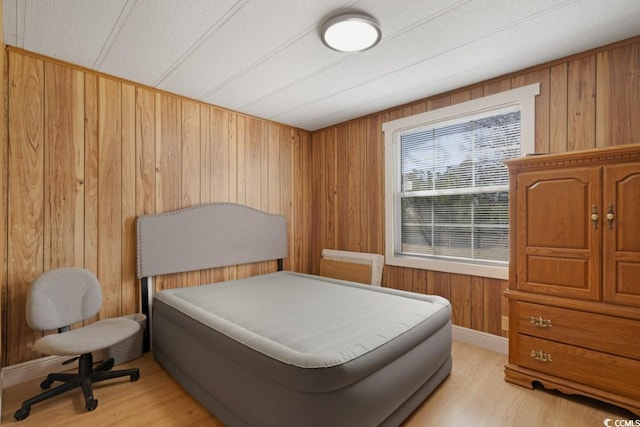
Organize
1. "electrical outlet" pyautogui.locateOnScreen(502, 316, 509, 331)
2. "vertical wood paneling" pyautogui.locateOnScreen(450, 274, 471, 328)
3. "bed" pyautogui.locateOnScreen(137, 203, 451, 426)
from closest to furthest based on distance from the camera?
"bed" pyautogui.locateOnScreen(137, 203, 451, 426) → "electrical outlet" pyautogui.locateOnScreen(502, 316, 509, 331) → "vertical wood paneling" pyautogui.locateOnScreen(450, 274, 471, 328)

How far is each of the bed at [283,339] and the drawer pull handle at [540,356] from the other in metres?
0.52

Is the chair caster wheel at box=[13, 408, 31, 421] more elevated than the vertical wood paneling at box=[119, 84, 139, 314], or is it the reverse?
the vertical wood paneling at box=[119, 84, 139, 314]

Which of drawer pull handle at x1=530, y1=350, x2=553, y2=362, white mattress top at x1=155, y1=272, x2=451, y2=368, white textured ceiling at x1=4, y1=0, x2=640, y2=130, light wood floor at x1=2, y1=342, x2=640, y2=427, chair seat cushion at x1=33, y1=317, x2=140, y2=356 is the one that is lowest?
light wood floor at x1=2, y1=342, x2=640, y2=427

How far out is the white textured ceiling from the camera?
1646 millimetres

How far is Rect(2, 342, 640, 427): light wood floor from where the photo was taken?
5.52 feet

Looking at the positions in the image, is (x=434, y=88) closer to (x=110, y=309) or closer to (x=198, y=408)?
(x=198, y=408)

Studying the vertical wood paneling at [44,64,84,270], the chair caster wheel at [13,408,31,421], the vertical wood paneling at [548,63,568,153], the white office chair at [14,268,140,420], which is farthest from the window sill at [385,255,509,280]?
the chair caster wheel at [13,408,31,421]

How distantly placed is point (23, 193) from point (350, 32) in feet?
8.16

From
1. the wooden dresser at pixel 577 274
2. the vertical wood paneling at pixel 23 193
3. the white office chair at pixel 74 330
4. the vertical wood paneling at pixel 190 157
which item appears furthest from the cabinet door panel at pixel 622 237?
the vertical wood paneling at pixel 23 193

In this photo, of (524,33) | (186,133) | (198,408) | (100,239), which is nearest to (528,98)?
(524,33)

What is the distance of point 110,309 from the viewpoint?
2.48 meters

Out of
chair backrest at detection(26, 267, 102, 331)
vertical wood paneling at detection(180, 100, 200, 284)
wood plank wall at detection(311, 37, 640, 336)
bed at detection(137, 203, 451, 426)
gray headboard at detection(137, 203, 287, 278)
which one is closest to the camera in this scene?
bed at detection(137, 203, 451, 426)

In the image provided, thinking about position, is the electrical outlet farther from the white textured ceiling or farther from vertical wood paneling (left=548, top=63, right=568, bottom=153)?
the white textured ceiling

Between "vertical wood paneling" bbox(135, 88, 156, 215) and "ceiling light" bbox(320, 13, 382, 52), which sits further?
"vertical wood paneling" bbox(135, 88, 156, 215)
